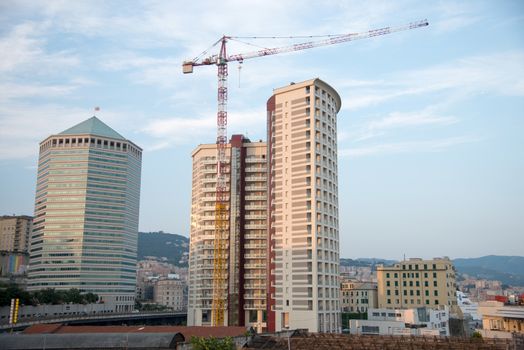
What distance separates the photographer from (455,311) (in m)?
167

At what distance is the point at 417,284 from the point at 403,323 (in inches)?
Answer: 1567

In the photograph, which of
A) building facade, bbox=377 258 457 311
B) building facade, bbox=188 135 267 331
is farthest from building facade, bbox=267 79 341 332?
building facade, bbox=377 258 457 311

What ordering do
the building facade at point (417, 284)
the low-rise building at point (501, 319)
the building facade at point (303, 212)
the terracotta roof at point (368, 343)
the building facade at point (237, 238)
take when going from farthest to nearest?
the building facade at point (417, 284), the building facade at point (237, 238), the building facade at point (303, 212), the low-rise building at point (501, 319), the terracotta roof at point (368, 343)

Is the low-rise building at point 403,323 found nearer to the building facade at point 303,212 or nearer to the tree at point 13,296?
the building facade at point 303,212

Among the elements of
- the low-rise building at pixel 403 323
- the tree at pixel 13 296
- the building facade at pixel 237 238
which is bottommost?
the low-rise building at pixel 403 323

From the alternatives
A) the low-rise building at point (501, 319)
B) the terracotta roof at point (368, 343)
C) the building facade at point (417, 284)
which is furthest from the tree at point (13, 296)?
the low-rise building at point (501, 319)

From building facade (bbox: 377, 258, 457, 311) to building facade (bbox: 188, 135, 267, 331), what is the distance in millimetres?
49052

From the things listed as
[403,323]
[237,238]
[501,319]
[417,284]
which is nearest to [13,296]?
[237,238]

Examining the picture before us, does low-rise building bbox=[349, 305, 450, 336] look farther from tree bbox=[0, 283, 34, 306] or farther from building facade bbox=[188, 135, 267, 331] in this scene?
tree bbox=[0, 283, 34, 306]

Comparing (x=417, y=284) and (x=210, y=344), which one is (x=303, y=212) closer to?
(x=417, y=284)

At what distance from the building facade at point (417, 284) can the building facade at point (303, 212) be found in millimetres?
41517

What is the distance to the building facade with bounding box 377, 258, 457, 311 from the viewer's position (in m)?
166

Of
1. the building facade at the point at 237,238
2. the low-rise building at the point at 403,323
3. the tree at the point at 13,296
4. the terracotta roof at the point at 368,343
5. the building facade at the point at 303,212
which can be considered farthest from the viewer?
the tree at the point at 13,296

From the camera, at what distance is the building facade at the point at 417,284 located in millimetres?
166250
